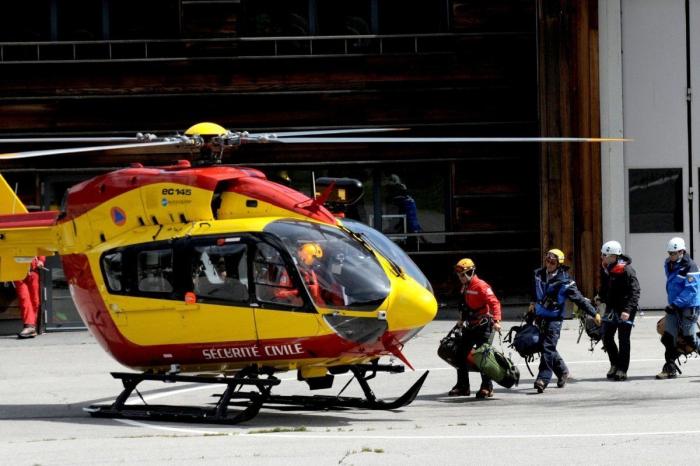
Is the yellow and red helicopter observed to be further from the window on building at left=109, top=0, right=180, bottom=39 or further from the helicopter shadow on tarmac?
the window on building at left=109, top=0, right=180, bottom=39

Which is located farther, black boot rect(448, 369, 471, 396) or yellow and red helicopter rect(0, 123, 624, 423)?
black boot rect(448, 369, 471, 396)

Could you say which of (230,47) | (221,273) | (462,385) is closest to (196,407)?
(221,273)

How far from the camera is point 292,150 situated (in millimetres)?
22891

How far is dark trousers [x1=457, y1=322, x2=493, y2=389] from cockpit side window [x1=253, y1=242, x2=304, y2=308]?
2.82m

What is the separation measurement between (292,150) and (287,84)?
1.10 meters

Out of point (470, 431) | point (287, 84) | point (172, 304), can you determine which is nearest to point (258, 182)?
point (172, 304)

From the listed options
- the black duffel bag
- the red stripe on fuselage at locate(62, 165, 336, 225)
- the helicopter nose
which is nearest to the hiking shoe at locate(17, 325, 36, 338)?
the red stripe on fuselage at locate(62, 165, 336, 225)

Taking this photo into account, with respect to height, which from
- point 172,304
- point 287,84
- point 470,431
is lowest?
point 470,431

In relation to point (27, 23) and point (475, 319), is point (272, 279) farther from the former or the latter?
point (27, 23)

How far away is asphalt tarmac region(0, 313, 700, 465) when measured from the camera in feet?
36.6

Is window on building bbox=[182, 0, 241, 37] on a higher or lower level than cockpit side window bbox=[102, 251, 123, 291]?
higher

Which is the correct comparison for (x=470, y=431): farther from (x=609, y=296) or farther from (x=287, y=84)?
(x=287, y=84)

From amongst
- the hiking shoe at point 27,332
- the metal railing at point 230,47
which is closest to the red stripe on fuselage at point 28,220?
the hiking shoe at point 27,332

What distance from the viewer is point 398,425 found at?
13234 mm
